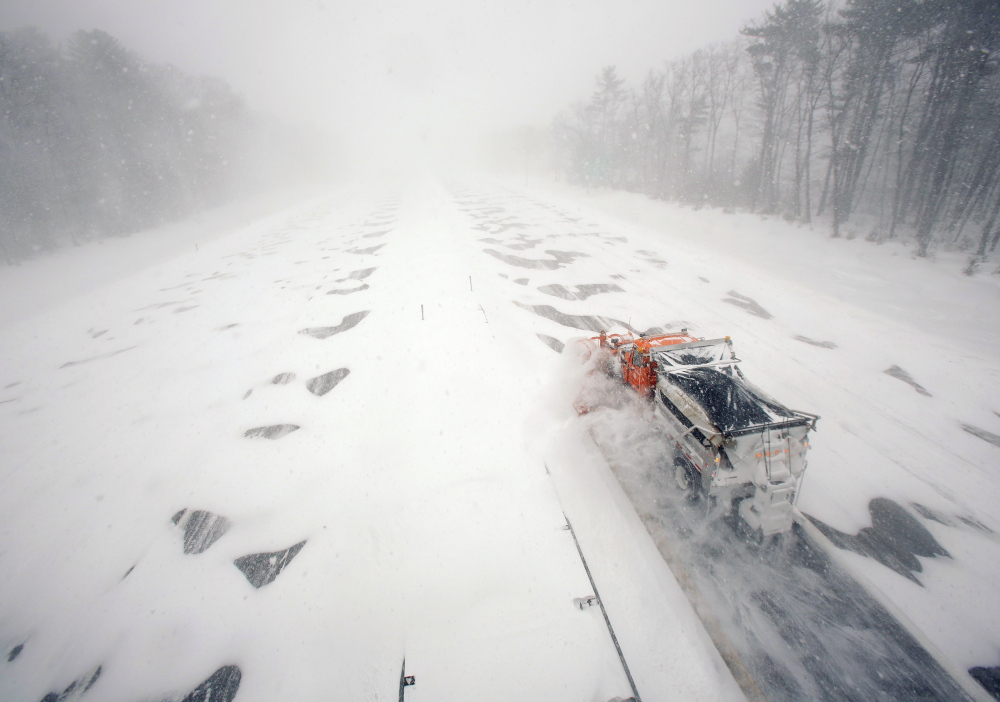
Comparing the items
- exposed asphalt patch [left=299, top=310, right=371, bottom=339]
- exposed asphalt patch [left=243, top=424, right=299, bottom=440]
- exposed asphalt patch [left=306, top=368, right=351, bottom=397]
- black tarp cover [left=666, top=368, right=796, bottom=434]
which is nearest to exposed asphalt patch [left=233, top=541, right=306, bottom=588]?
exposed asphalt patch [left=243, top=424, right=299, bottom=440]

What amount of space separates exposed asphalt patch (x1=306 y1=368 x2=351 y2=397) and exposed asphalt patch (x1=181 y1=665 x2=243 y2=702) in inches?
197

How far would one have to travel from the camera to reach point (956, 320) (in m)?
11.6

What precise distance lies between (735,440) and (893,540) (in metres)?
3.22

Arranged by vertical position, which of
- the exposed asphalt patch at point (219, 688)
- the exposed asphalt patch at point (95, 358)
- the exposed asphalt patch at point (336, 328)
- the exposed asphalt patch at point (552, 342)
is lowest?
the exposed asphalt patch at point (219, 688)

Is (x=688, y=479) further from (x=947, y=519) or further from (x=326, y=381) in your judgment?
(x=326, y=381)

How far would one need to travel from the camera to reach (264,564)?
4.95m

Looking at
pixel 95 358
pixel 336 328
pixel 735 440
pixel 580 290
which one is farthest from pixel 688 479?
pixel 95 358

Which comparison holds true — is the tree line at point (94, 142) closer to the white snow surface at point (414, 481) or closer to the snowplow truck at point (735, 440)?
the white snow surface at point (414, 481)

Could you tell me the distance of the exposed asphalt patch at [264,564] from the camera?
4793 mm

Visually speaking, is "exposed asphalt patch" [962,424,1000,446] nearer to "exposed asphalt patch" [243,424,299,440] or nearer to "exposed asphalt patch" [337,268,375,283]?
"exposed asphalt patch" [243,424,299,440]

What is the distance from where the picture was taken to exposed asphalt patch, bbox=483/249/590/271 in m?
15.9

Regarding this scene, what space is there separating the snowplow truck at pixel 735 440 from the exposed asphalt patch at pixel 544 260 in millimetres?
10721

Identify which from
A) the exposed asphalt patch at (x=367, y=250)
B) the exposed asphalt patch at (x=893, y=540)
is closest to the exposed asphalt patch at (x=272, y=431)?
the exposed asphalt patch at (x=893, y=540)

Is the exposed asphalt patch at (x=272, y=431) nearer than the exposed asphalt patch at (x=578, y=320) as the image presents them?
Yes
